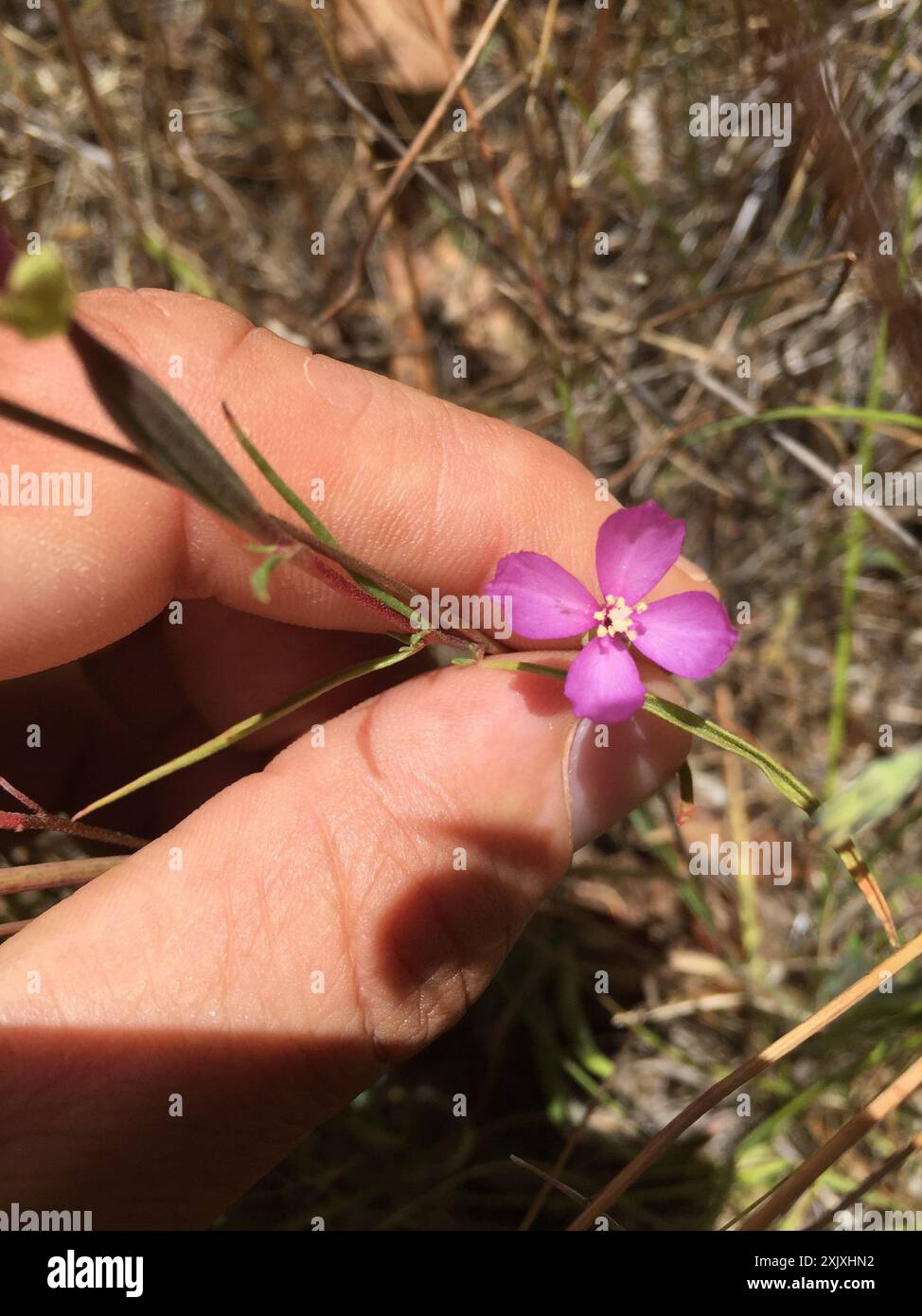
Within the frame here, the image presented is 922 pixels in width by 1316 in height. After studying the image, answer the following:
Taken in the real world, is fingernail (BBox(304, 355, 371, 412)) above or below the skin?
above

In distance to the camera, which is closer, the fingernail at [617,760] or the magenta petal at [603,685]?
the magenta petal at [603,685]

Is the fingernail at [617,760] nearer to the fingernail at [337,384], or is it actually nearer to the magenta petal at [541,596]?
the magenta petal at [541,596]

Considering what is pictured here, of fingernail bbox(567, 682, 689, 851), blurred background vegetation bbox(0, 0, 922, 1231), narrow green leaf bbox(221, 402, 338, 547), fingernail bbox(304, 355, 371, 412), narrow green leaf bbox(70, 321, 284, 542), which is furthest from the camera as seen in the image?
blurred background vegetation bbox(0, 0, 922, 1231)

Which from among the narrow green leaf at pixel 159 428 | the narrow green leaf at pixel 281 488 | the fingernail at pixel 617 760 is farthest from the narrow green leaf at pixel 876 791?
the narrow green leaf at pixel 159 428

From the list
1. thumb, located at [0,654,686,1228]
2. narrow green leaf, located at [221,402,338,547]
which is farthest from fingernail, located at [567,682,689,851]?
narrow green leaf, located at [221,402,338,547]

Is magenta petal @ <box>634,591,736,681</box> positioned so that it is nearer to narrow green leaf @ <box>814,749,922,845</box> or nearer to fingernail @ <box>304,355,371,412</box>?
narrow green leaf @ <box>814,749,922,845</box>

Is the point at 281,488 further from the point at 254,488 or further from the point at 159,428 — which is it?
the point at 254,488

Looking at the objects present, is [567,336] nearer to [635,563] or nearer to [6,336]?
[635,563]
